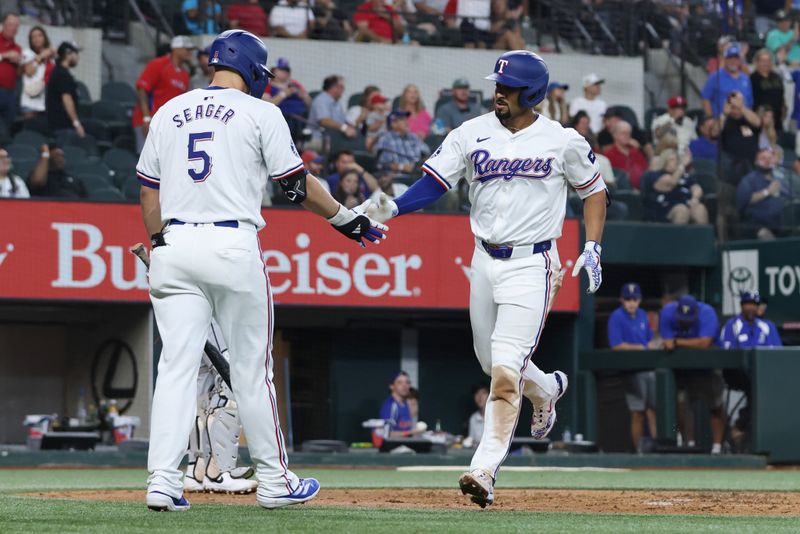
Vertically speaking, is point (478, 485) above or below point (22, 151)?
below

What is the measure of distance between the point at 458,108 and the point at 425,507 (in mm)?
11162

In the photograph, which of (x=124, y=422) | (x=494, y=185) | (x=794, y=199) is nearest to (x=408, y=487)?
(x=494, y=185)

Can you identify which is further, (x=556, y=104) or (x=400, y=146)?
(x=556, y=104)

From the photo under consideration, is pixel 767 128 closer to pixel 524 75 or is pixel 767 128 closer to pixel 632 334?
pixel 632 334

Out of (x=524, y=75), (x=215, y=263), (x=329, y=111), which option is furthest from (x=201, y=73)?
(x=215, y=263)

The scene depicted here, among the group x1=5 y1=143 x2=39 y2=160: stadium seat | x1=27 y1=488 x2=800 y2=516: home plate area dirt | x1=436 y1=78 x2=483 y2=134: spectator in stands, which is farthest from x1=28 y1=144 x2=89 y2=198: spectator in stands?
x1=27 y1=488 x2=800 y2=516: home plate area dirt

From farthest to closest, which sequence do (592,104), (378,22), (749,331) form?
(378,22)
(592,104)
(749,331)

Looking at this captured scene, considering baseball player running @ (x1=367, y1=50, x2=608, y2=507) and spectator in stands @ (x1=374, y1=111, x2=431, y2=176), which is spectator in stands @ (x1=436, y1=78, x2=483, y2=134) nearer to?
spectator in stands @ (x1=374, y1=111, x2=431, y2=176)

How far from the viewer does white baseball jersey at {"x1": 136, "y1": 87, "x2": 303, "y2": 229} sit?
20.9 feet

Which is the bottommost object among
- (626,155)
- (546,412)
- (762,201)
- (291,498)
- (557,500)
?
(557,500)

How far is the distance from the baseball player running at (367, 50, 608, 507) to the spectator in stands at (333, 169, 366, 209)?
26.7ft

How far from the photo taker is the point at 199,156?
6.42 m

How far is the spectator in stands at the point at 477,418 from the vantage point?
1639cm

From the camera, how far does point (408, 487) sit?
34.2ft
